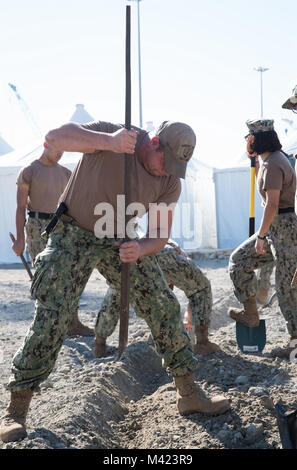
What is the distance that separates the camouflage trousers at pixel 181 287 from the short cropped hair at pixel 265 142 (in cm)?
112

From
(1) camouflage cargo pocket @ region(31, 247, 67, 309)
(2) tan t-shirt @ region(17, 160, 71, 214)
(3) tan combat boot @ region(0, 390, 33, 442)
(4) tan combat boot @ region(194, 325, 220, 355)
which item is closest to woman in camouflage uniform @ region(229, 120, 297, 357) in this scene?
(4) tan combat boot @ region(194, 325, 220, 355)

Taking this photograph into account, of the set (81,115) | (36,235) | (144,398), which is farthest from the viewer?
(81,115)

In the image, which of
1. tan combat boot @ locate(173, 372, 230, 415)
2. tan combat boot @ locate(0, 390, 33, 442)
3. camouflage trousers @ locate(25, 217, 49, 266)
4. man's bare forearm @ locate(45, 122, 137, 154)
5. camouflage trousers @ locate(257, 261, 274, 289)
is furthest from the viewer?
camouflage trousers @ locate(257, 261, 274, 289)

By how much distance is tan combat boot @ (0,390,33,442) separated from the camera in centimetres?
337

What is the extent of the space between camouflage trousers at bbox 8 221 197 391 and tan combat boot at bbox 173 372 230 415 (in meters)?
0.09

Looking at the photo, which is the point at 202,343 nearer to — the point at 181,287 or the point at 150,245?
the point at 181,287

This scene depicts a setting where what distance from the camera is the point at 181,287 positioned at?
5371 millimetres

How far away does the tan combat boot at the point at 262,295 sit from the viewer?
286 inches

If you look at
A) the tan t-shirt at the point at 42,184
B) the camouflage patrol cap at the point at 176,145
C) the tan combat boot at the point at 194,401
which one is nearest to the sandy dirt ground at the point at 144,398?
the tan combat boot at the point at 194,401

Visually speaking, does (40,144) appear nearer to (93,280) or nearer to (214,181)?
(214,181)

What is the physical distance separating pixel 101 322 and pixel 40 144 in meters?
11.8

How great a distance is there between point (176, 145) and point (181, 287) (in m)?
2.12

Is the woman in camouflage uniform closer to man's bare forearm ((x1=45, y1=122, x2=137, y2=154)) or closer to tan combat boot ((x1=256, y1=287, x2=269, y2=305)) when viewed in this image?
tan combat boot ((x1=256, y1=287, x2=269, y2=305))

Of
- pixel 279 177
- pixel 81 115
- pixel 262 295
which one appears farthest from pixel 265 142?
pixel 81 115
